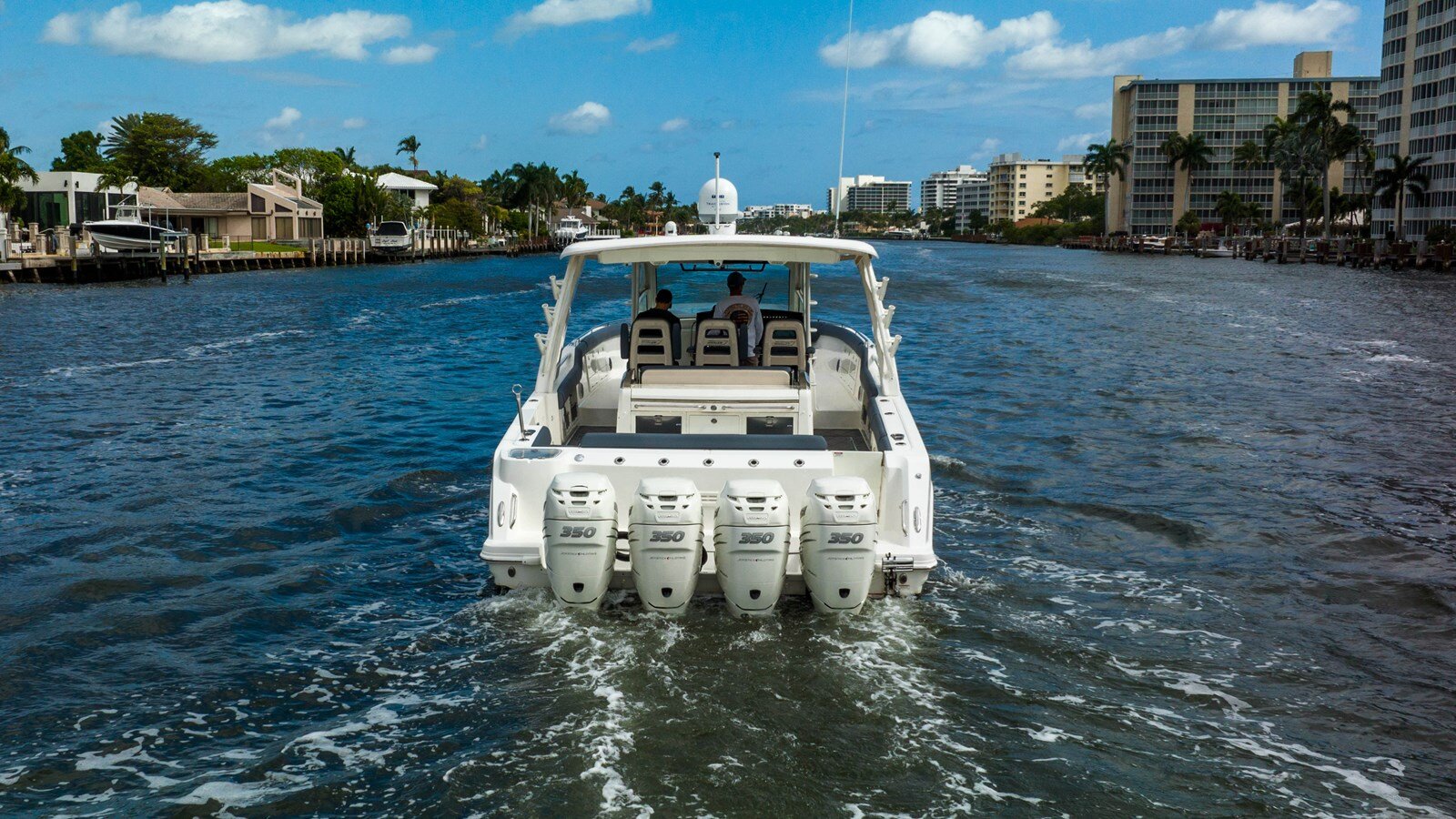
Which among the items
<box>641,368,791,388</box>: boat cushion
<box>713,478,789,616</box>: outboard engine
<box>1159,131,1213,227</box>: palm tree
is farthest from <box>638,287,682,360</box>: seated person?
<box>1159,131,1213,227</box>: palm tree

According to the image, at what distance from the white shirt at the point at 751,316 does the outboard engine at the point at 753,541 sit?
408cm

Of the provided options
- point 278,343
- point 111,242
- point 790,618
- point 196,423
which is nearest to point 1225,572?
point 790,618

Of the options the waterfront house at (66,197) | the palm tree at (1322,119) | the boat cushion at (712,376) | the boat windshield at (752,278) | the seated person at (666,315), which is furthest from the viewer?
the palm tree at (1322,119)

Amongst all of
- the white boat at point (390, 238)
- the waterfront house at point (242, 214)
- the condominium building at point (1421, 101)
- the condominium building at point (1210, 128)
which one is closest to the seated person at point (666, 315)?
the condominium building at point (1421, 101)

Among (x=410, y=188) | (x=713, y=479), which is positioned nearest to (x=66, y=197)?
(x=410, y=188)

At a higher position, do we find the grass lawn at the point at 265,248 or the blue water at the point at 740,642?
the grass lawn at the point at 265,248

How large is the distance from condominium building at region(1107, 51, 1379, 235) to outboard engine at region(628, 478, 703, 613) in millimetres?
175478

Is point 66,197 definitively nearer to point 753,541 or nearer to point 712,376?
point 712,376

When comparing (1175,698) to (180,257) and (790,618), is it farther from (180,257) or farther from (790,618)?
(180,257)

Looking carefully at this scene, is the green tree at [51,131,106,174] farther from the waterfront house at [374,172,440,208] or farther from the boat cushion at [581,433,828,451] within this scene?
the boat cushion at [581,433,828,451]

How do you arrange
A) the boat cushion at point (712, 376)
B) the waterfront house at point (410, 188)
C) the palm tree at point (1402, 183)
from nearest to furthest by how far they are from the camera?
the boat cushion at point (712, 376), the palm tree at point (1402, 183), the waterfront house at point (410, 188)

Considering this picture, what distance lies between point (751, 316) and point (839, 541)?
447 cm

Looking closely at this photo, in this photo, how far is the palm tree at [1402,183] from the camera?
84.4m

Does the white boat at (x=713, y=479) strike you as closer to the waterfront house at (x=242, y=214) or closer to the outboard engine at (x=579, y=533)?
the outboard engine at (x=579, y=533)
